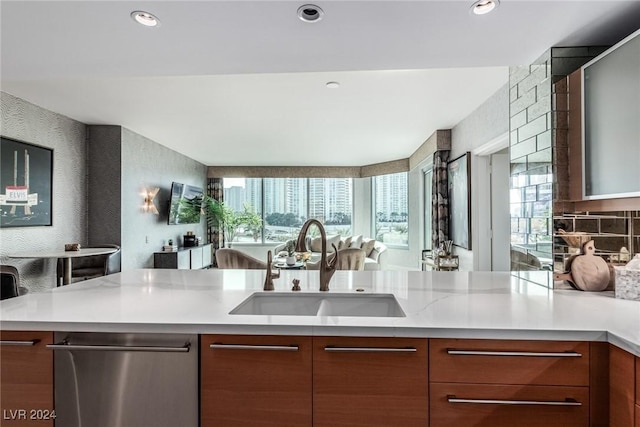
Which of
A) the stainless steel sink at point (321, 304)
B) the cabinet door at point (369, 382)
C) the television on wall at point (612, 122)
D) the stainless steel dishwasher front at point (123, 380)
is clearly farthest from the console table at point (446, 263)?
the stainless steel dishwasher front at point (123, 380)

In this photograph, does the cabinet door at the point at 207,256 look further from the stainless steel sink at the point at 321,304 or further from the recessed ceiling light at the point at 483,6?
the recessed ceiling light at the point at 483,6

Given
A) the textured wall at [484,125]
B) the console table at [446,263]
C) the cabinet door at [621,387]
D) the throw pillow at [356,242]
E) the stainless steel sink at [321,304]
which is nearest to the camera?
the cabinet door at [621,387]

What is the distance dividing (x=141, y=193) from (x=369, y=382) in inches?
205

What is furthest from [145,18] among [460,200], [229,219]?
[229,219]

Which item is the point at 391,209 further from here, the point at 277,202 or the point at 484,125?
the point at 484,125

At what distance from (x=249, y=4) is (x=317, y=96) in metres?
2.15

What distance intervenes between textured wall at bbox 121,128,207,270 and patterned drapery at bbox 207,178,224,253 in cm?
139

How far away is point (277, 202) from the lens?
877 cm

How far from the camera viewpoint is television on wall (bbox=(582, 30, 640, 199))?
1.42 meters

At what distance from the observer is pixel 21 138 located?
3756 millimetres

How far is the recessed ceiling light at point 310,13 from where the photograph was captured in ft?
5.00

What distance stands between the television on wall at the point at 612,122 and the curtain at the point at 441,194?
325cm

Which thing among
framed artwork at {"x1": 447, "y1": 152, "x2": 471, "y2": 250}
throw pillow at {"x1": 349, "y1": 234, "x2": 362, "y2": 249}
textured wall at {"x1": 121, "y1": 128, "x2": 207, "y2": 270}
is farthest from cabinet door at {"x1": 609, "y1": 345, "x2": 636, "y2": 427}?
throw pillow at {"x1": 349, "y1": 234, "x2": 362, "y2": 249}

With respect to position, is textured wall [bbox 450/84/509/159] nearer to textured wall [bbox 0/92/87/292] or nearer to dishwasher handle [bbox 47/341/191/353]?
dishwasher handle [bbox 47/341/191/353]
